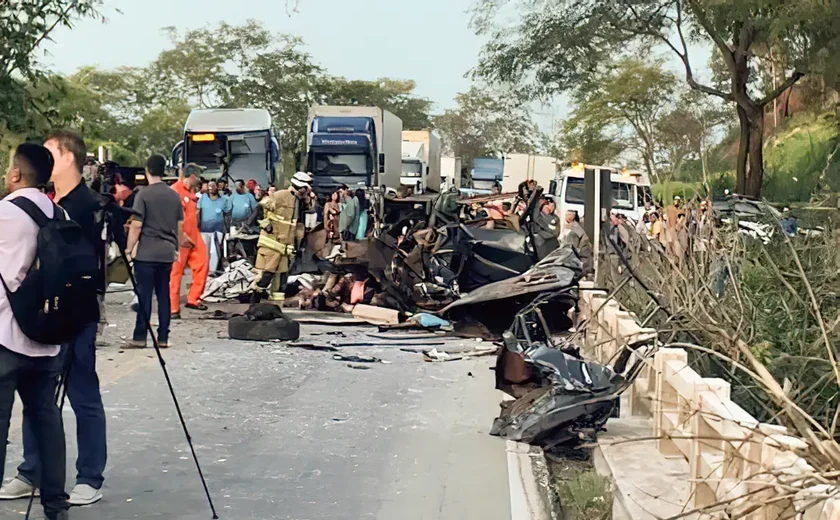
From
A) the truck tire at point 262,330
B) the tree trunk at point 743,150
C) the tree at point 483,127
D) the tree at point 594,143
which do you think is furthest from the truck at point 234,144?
the tree at point 483,127

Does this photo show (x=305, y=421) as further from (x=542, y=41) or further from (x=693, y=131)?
(x=693, y=131)

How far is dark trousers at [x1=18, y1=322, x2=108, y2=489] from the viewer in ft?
19.3

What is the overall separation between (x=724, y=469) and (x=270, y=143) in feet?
91.1

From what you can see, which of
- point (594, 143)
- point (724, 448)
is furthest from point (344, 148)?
point (594, 143)

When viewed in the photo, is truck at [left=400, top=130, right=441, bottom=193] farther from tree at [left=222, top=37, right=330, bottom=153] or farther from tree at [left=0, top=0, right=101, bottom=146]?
tree at [left=0, top=0, right=101, bottom=146]

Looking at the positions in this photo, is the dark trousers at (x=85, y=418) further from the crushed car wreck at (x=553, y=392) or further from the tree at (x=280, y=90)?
the tree at (x=280, y=90)

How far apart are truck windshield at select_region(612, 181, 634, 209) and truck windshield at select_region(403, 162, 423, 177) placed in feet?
62.9

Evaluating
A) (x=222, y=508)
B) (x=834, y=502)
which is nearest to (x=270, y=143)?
(x=222, y=508)

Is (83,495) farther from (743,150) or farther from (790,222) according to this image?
(743,150)

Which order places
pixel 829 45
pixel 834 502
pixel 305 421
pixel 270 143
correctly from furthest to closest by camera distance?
pixel 270 143 → pixel 829 45 → pixel 305 421 → pixel 834 502

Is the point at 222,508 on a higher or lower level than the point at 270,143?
lower

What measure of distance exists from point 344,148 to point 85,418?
28.0m

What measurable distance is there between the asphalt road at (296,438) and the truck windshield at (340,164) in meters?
21.7

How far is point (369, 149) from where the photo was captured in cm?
3347
